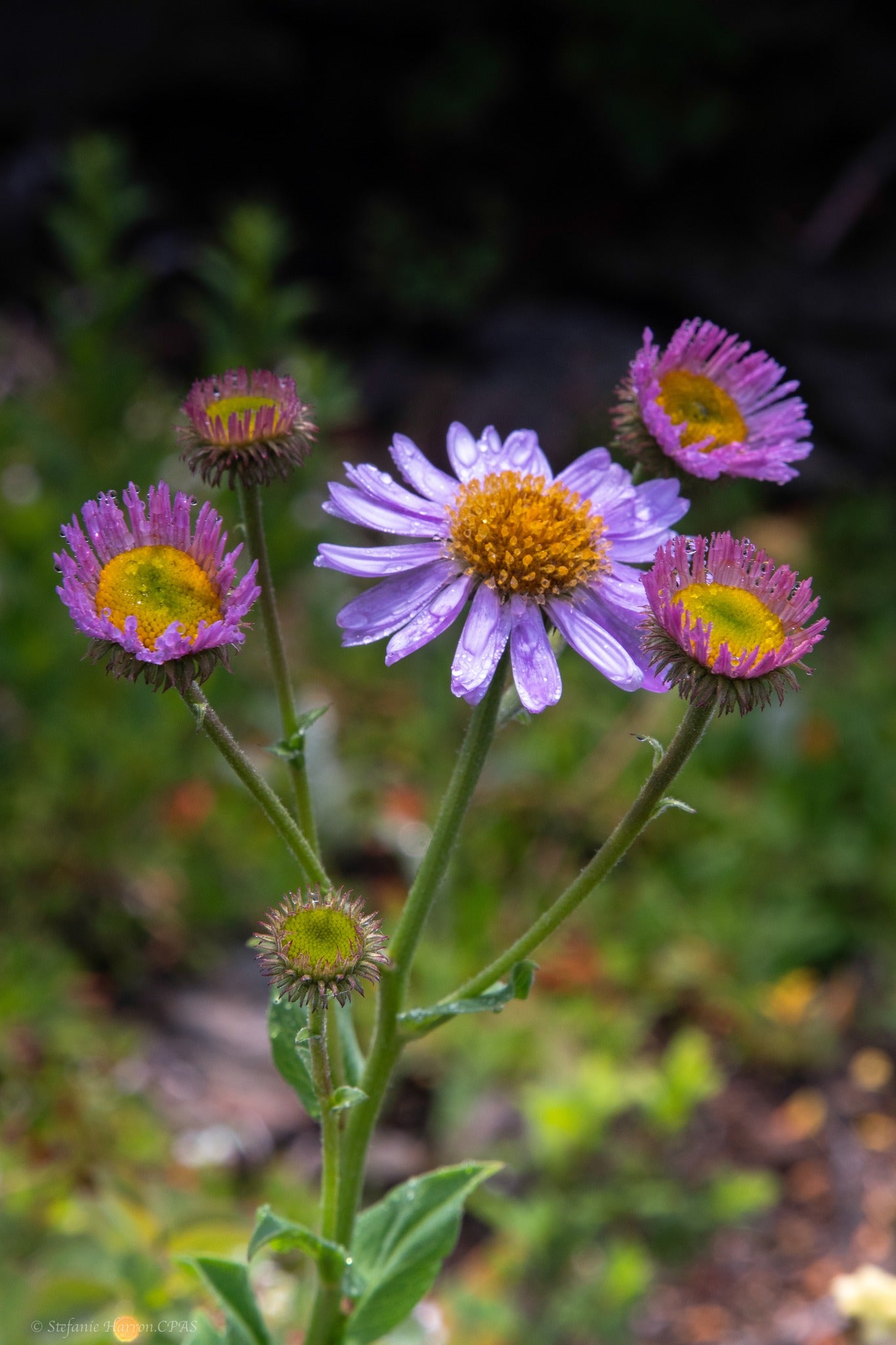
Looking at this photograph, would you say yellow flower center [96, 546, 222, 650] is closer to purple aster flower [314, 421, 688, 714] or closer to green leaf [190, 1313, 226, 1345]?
purple aster flower [314, 421, 688, 714]

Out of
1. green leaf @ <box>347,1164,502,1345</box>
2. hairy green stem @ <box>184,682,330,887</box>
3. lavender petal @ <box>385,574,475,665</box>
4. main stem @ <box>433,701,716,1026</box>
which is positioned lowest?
green leaf @ <box>347,1164,502,1345</box>

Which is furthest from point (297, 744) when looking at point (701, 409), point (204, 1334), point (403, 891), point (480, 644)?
point (403, 891)

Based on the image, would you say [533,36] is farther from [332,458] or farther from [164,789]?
[164,789]

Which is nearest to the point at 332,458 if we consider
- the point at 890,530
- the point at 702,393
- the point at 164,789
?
the point at 164,789

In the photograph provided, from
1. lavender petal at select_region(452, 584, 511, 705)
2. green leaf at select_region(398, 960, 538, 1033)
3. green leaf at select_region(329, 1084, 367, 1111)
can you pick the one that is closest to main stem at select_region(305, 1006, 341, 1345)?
green leaf at select_region(329, 1084, 367, 1111)

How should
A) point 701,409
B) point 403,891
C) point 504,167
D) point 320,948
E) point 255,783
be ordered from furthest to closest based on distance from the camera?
1. point 504,167
2. point 403,891
3. point 701,409
4. point 255,783
5. point 320,948

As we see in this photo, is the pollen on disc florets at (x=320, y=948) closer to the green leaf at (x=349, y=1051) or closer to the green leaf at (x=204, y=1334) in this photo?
the green leaf at (x=349, y=1051)

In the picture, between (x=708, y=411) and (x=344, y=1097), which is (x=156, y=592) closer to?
(x=344, y=1097)
